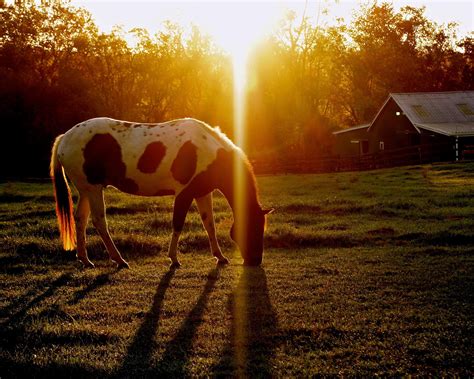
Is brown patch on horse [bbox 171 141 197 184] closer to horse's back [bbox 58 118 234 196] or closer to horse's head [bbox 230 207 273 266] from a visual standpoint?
horse's back [bbox 58 118 234 196]

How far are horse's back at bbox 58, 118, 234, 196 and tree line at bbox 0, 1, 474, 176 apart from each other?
100 feet

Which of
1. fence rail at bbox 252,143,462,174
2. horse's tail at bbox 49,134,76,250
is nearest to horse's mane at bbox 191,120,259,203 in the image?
horse's tail at bbox 49,134,76,250

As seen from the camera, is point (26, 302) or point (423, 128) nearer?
point (26, 302)

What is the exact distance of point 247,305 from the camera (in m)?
5.95

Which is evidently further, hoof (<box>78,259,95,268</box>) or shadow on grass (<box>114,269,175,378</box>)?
hoof (<box>78,259,95,268</box>)

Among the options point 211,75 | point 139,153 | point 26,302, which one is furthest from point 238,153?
point 211,75

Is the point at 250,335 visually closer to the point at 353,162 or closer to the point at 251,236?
the point at 251,236

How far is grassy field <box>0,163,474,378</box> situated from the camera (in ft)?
14.2

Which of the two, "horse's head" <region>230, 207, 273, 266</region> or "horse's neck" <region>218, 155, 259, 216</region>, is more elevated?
"horse's neck" <region>218, 155, 259, 216</region>

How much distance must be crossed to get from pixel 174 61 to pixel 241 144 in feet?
31.6

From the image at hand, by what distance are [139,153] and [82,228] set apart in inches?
56.3

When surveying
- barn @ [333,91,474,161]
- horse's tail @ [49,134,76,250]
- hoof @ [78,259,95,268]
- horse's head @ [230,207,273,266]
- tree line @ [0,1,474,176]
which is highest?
tree line @ [0,1,474,176]

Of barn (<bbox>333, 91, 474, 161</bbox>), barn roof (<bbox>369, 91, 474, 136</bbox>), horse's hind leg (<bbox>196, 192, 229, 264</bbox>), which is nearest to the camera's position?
horse's hind leg (<bbox>196, 192, 229, 264</bbox>)

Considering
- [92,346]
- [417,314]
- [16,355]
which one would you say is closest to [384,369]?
[417,314]
